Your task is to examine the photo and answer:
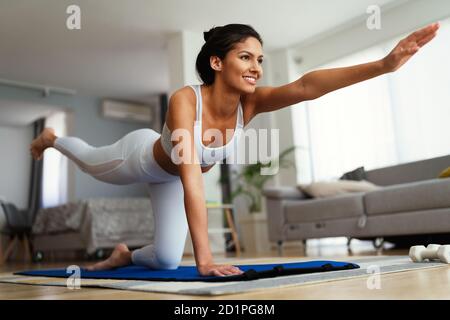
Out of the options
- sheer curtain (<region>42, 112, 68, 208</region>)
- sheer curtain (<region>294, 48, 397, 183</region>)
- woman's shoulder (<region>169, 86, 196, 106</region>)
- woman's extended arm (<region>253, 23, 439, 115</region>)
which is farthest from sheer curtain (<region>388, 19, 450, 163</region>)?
sheer curtain (<region>42, 112, 68, 208</region>)

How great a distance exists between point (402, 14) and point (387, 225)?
2804 mm

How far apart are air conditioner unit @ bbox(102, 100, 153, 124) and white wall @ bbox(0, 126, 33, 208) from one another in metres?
2.17

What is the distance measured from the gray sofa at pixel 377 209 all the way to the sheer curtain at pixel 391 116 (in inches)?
33.8

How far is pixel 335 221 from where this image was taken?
352 centimetres

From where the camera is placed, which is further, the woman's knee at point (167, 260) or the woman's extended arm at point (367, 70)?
the woman's knee at point (167, 260)

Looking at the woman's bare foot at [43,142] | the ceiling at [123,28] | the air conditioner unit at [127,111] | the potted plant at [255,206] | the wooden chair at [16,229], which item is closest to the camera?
the woman's bare foot at [43,142]

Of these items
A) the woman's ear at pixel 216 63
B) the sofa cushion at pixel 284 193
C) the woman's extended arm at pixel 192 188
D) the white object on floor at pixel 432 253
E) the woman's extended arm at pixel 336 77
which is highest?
the woman's ear at pixel 216 63

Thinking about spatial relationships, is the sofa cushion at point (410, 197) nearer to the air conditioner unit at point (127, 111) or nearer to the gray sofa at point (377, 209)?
the gray sofa at point (377, 209)

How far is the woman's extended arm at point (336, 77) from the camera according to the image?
1.29m

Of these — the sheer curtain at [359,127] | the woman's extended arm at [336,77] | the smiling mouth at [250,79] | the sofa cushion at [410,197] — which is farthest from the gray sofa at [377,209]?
the smiling mouth at [250,79]

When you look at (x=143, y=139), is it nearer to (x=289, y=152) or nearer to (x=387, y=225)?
(x=387, y=225)

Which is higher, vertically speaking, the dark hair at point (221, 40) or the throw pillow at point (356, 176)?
the dark hair at point (221, 40)

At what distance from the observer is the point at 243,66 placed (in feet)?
4.79
